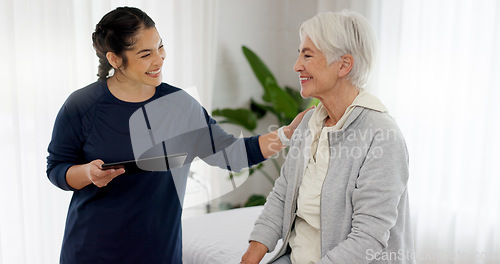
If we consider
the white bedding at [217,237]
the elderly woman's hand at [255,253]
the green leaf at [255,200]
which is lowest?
the green leaf at [255,200]

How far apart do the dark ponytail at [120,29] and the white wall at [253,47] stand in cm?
180

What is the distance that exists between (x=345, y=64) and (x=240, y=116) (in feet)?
5.77

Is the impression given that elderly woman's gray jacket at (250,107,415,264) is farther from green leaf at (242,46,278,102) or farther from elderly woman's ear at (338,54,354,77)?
green leaf at (242,46,278,102)

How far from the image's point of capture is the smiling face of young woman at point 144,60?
143 cm

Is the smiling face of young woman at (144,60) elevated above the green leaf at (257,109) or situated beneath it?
elevated above

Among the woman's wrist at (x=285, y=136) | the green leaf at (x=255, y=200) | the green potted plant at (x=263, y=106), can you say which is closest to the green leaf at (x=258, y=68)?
the green potted plant at (x=263, y=106)

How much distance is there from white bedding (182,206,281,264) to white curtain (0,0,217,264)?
26.8 inches

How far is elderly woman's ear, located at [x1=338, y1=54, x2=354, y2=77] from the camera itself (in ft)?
4.76

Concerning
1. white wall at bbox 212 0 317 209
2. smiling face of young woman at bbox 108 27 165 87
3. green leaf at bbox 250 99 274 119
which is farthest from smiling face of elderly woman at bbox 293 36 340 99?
green leaf at bbox 250 99 274 119

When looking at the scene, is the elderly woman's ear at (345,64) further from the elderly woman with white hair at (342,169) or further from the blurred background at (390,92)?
the blurred background at (390,92)

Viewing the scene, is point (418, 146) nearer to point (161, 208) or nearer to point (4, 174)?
point (161, 208)

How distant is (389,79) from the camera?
2801 millimetres

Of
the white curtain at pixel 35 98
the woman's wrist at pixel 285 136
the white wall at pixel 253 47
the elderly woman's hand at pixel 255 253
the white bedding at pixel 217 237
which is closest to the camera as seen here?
the elderly woman's hand at pixel 255 253

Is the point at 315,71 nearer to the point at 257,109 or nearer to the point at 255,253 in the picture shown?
the point at 255,253
